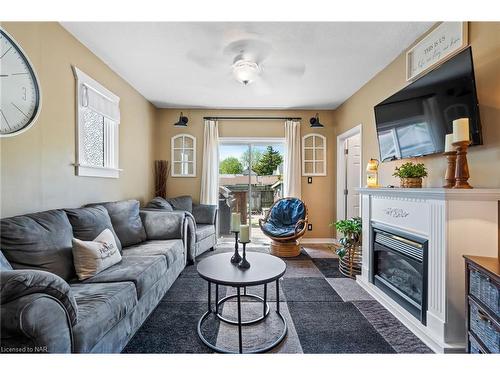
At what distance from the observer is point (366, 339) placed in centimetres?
170

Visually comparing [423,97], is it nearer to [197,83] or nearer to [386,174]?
[386,174]

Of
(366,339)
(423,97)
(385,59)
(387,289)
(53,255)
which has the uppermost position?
(385,59)

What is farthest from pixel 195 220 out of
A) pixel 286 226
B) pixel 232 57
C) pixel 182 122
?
pixel 232 57

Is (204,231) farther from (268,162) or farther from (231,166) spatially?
(268,162)

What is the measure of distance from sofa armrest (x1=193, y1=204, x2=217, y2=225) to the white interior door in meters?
2.43

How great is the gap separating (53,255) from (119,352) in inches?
31.4

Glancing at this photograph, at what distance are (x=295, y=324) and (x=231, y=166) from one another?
3.21 m

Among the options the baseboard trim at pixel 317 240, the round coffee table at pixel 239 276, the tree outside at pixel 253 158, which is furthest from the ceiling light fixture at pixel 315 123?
the round coffee table at pixel 239 276

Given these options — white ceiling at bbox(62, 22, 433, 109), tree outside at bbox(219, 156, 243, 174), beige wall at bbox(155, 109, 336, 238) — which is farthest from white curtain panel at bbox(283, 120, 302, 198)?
tree outside at bbox(219, 156, 243, 174)

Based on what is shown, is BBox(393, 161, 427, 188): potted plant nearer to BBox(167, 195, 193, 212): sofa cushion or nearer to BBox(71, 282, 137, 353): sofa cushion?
BBox(71, 282, 137, 353): sofa cushion

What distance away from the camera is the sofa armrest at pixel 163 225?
283 centimetres

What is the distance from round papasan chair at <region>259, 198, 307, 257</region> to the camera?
361cm

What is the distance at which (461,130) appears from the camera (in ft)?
5.02
